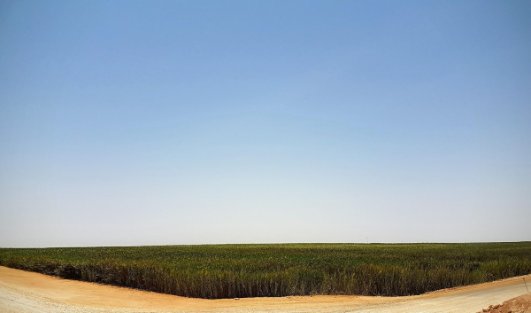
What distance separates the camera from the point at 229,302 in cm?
1695

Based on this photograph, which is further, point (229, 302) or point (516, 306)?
point (229, 302)

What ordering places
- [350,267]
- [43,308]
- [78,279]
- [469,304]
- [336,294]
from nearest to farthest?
[469,304], [43,308], [336,294], [350,267], [78,279]

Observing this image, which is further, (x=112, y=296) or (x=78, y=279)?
(x=78, y=279)

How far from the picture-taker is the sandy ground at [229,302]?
13.7 metres

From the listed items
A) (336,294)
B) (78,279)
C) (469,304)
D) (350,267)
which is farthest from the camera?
(78,279)

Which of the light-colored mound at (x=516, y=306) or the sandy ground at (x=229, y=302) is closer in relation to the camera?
the light-colored mound at (x=516, y=306)

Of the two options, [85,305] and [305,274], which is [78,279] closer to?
[85,305]

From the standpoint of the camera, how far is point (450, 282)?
69.2 ft

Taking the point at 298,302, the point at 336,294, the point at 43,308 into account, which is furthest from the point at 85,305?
the point at 336,294

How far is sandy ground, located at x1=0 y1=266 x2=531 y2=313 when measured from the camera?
13703 millimetres

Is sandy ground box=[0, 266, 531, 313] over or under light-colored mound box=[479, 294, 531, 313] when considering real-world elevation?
under

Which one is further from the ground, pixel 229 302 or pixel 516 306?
pixel 516 306

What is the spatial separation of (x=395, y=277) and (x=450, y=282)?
3.34m

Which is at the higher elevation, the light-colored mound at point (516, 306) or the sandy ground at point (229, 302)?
the light-colored mound at point (516, 306)
